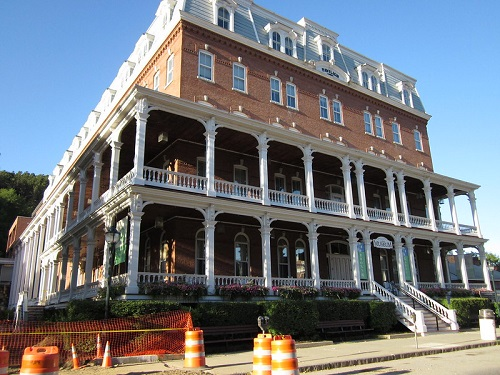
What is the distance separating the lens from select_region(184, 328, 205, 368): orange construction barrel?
10773mm

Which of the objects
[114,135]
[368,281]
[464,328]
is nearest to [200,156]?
[114,135]

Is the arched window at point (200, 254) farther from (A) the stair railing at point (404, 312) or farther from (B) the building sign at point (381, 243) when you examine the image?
(B) the building sign at point (381, 243)

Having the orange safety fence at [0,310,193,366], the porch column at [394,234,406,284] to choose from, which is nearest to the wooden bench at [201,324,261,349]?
the orange safety fence at [0,310,193,366]

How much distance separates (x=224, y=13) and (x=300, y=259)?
1517cm

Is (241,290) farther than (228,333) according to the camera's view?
Yes

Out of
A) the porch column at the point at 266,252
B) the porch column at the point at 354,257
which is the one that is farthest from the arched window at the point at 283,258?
the porch column at the point at 266,252

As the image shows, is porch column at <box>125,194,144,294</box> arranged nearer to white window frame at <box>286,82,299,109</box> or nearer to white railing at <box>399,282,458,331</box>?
white window frame at <box>286,82,299,109</box>

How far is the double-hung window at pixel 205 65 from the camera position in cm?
2373

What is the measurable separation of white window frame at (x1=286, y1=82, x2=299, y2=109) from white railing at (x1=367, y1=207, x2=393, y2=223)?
800cm

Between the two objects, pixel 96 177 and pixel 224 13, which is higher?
pixel 224 13

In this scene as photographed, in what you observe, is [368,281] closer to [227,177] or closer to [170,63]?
[227,177]

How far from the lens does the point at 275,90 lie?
1053 inches

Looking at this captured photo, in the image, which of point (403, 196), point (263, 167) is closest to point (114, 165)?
point (263, 167)

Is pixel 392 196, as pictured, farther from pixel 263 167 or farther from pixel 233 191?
pixel 233 191
